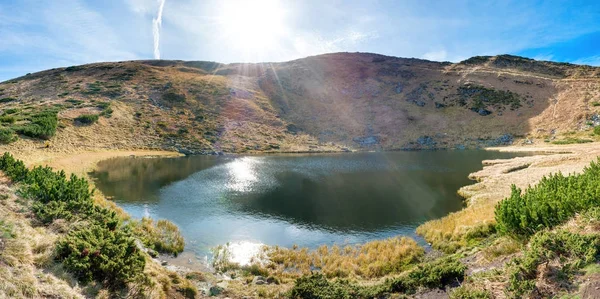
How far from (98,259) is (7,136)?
49.4m

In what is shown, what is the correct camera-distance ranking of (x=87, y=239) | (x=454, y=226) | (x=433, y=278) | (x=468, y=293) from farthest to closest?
(x=454, y=226), (x=87, y=239), (x=433, y=278), (x=468, y=293)

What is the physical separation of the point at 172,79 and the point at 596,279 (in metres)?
121

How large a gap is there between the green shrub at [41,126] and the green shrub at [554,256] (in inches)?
2678

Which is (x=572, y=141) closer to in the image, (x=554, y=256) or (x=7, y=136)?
(x=554, y=256)

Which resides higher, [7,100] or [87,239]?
[7,100]

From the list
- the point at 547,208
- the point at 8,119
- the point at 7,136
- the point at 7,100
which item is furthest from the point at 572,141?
the point at 7,100

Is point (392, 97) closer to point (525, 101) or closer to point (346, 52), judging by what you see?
point (525, 101)

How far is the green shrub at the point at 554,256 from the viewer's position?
28.1ft

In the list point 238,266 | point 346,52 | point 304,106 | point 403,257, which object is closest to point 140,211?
point 238,266

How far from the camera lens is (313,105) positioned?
115m

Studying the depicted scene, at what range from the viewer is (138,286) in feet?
37.0

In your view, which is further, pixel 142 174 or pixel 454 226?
pixel 142 174

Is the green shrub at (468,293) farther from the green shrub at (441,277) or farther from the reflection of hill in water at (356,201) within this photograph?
the reflection of hill in water at (356,201)

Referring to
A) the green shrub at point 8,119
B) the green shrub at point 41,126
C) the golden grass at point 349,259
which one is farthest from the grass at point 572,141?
the green shrub at point 8,119
